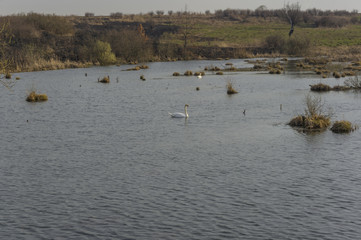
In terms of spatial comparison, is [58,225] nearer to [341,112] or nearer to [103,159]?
[103,159]

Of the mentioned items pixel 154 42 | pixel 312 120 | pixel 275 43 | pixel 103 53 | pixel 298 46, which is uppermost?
pixel 154 42

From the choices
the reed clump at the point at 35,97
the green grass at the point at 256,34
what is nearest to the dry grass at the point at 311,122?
the reed clump at the point at 35,97

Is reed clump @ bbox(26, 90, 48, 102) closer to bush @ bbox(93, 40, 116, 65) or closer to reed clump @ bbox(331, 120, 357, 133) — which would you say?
reed clump @ bbox(331, 120, 357, 133)

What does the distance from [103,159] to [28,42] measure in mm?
86040

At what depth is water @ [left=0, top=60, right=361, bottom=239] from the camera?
1616 centimetres

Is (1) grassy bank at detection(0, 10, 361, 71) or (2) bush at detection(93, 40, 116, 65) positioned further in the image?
(1) grassy bank at detection(0, 10, 361, 71)

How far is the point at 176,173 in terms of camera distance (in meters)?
22.2

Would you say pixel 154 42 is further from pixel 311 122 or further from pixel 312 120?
pixel 311 122

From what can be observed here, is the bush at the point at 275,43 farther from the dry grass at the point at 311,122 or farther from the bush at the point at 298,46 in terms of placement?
the dry grass at the point at 311,122

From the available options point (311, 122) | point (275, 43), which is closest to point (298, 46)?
point (275, 43)

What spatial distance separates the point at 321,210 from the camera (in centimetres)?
1731

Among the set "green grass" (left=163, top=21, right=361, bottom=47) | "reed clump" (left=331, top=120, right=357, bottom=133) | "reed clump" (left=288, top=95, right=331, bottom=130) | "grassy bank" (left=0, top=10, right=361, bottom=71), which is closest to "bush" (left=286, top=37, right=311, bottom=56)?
"grassy bank" (left=0, top=10, right=361, bottom=71)

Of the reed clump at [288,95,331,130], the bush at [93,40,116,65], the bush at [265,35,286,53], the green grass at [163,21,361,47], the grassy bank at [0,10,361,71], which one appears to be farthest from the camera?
the green grass at [163,21,361,47]

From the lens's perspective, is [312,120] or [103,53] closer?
[312,120]
